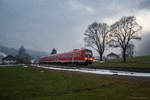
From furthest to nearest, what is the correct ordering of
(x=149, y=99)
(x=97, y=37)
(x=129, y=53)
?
Answer: (x=129, y=53), (x=97, y=37), (x=149, y=99)

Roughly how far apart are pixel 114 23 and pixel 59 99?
44.3 m

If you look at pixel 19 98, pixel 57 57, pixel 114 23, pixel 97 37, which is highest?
pixel 114 23

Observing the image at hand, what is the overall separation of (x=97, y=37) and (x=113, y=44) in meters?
8.51

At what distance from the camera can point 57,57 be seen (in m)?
37.9

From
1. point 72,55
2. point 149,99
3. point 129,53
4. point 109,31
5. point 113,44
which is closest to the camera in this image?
point 149,99

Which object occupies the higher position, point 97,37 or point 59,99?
point 97,37

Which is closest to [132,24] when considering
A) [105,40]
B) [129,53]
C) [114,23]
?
[114,23]

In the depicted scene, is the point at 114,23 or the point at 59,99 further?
the point at 114,23

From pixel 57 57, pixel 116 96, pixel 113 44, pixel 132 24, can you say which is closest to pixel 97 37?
pixel 113 44

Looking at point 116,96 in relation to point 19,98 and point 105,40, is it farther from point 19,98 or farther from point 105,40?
point 105,40

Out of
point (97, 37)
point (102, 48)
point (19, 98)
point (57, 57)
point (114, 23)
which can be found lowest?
point (19, 98)

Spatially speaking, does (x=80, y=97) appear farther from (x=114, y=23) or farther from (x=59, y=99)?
(x=114, y=23)

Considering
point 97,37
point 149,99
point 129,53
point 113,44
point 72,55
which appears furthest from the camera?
point 129,53

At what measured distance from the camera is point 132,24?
1713 inches
